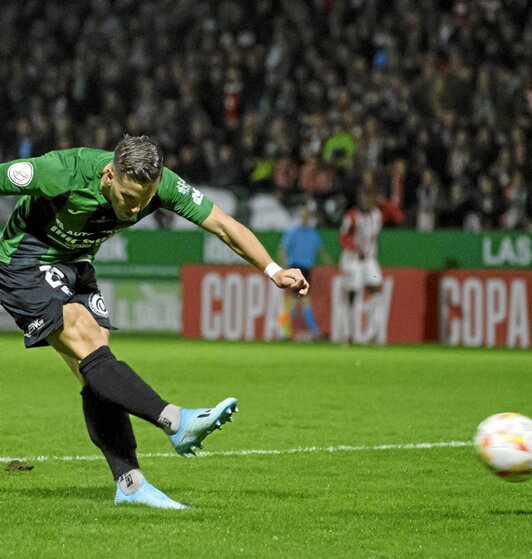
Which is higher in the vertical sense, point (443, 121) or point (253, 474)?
point (443, 121)

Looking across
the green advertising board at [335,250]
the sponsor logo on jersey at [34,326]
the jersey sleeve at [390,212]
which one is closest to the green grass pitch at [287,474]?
the sponsor logo on jersey at [34,326]

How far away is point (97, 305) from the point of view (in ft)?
19.5

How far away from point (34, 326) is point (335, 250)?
13983 millimetres

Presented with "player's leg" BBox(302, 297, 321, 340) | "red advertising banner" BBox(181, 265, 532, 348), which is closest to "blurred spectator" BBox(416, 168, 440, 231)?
"red advertising banner" BBox(181, 265, 532, 348)

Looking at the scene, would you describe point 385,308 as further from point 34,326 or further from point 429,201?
point 34,326

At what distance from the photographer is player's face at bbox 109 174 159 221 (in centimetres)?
534

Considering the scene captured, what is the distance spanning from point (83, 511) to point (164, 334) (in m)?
14.1

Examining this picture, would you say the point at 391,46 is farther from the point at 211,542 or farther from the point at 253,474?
the point at 211,542

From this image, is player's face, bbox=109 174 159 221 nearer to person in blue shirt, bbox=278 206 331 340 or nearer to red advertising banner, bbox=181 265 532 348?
red advertising banner, bbox=181 265 532 348

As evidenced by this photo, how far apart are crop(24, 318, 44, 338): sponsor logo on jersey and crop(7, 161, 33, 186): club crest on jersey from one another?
0.61 meters

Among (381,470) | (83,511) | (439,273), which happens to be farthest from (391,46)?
(83,511)

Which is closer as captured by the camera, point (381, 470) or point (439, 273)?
point (381, 470)

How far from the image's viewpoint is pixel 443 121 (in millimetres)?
19562

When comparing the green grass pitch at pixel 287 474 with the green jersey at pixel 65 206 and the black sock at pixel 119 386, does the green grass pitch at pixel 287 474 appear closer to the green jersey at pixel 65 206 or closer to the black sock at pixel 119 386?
the black sock at pixel 119 386
